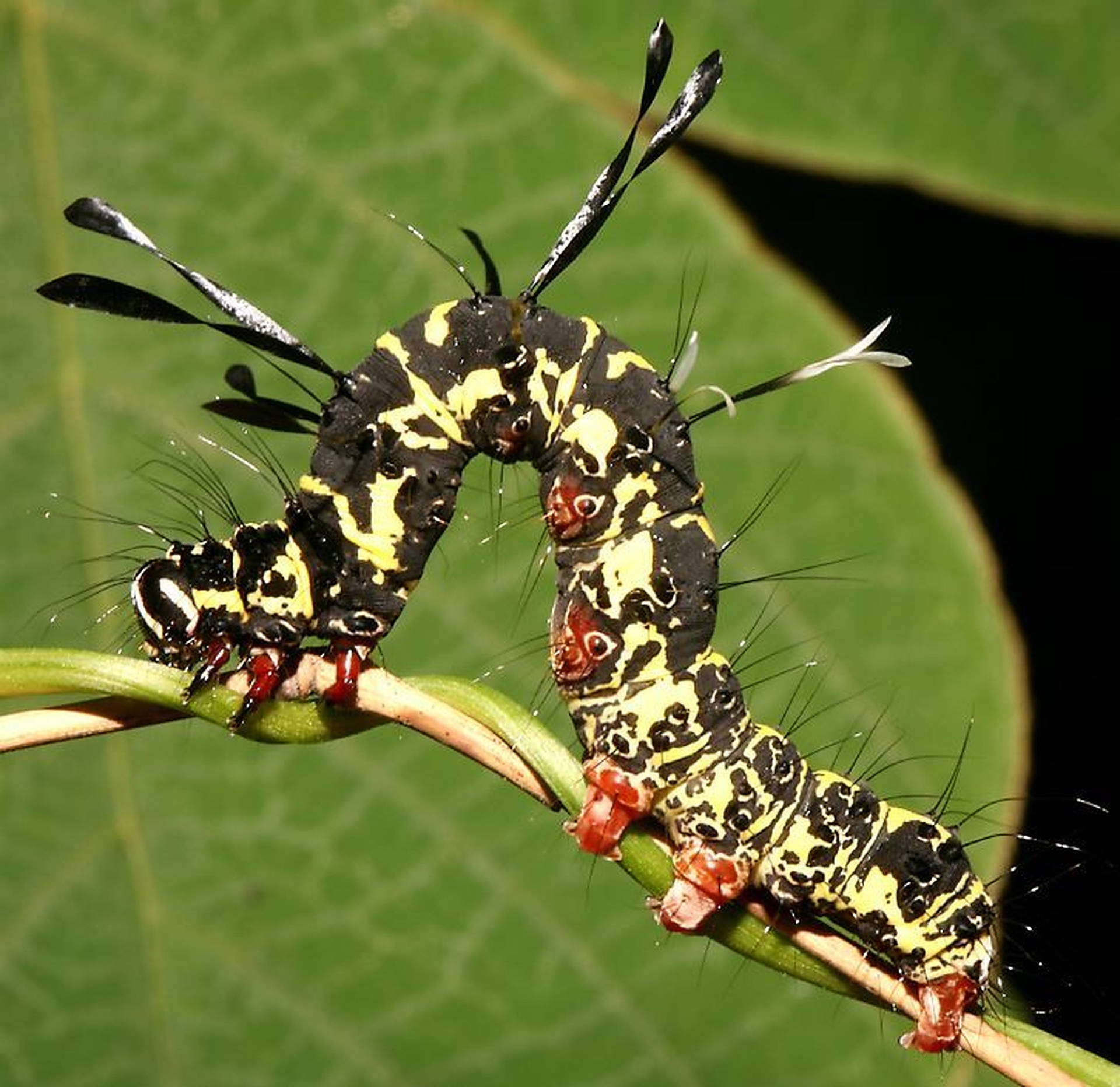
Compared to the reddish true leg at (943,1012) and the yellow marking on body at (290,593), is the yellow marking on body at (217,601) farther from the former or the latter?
the reddish true leg at (943,1012)

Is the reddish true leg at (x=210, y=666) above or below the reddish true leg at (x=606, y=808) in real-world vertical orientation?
above

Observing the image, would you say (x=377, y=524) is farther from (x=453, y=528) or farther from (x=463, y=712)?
(x=463, y=712)

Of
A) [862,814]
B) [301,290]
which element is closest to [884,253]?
[301,290]

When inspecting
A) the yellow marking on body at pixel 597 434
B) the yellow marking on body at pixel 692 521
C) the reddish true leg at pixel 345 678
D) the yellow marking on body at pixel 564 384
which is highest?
the yellow marking on body at pixel 564 384

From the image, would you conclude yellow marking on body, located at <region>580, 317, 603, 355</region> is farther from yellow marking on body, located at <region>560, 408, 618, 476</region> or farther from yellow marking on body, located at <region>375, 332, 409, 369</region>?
yellow marking on body, located at <region>375, 332, 409, 369</region>

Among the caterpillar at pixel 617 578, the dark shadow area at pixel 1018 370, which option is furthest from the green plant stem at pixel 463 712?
the dark shadow area at pixel 1018 370

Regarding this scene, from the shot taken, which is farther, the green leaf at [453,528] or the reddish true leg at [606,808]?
the green leaf at [453,528]

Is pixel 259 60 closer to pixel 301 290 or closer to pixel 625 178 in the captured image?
pixel 301 290

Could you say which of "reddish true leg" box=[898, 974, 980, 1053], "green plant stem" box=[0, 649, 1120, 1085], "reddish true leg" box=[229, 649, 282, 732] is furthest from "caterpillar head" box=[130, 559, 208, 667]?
"reddish true leg" box=[898, 974, 980, 1053]

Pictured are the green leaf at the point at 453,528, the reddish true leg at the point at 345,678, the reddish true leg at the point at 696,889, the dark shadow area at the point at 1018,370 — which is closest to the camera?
the reddish true leg at the point at 345,678
